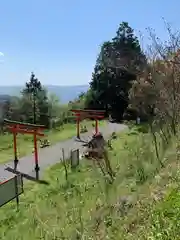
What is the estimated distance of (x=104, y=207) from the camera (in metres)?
6.46

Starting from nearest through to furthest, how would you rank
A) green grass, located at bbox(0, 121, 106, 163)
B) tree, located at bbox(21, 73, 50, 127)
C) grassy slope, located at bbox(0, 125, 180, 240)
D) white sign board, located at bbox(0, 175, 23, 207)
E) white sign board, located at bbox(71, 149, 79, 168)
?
grassy slope, located at bbox(0, 125, 180, 240) → white sign board, located at bbox(0, 175, 23, 207) → white sign board, located at bbox(71, 149, 79, 168) → green grass, located at bbox(0, 121, 106, 163) → tree, located at bbox(21, 73, 50, 127)

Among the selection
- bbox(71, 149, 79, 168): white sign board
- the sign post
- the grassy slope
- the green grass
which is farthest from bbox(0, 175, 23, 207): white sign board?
the green grass

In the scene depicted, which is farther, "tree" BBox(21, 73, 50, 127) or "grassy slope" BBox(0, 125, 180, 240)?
"tree" BBox(21, 73, 50, 127)

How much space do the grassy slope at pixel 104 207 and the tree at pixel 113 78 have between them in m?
22.2

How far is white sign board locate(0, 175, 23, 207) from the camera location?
29.1ft

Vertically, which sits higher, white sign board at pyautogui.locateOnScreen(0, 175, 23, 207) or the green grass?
white sign board at pyautogui.locateOnScreen(0, 175, 23, 207)

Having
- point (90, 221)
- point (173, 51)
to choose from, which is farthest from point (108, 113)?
point (90, 221)

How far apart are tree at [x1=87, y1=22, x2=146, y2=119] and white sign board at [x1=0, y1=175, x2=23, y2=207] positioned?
24.4m

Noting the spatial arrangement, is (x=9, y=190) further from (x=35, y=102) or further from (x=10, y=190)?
(x=35, y=102)

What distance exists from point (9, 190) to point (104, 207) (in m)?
3.53

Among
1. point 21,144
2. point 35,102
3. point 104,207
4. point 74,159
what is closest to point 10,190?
point 104,207

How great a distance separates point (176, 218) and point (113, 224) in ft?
4.16

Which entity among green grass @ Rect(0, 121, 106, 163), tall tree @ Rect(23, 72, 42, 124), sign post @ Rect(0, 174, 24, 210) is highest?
Result: tall tree @ Rect(23, 72, 42, 124)

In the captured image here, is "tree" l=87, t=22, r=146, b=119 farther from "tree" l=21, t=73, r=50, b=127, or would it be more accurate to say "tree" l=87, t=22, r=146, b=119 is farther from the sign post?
the sign post
